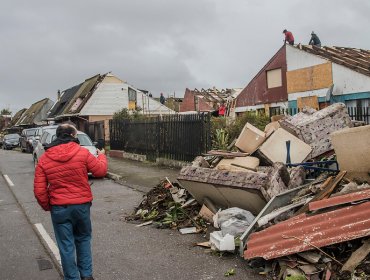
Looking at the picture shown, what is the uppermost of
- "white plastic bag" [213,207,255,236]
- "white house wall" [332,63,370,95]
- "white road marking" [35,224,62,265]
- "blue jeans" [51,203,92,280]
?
"white house wall" [332,63,370,95]

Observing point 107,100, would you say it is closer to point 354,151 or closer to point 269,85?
point 269,85

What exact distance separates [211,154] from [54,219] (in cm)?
457

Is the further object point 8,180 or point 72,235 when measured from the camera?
point 8,180

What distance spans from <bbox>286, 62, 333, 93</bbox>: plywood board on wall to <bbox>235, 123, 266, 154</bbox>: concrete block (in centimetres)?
1334

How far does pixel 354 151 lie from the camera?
20.2ft

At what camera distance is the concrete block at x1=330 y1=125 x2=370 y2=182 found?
5.98 meters

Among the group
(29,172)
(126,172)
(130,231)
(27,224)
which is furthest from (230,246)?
(29,172)

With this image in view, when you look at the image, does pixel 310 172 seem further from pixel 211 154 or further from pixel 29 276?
pixel 29 276

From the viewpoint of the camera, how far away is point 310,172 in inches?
294

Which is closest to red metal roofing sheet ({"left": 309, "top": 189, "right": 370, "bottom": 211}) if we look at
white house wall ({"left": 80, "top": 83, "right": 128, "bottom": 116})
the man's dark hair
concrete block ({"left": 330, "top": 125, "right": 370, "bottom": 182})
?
concrete block ({"left": 330, "top": 125, "right": 370, "bottom": 182})

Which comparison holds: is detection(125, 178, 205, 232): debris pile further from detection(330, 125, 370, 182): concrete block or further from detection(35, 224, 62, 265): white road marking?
detection(330, 125, 370, 182): concrete block

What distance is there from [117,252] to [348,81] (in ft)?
53.7

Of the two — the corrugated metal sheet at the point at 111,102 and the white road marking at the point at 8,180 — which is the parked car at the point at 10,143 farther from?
the white road marking at the point at 8,180

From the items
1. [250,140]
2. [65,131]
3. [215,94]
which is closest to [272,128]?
[250,140]
